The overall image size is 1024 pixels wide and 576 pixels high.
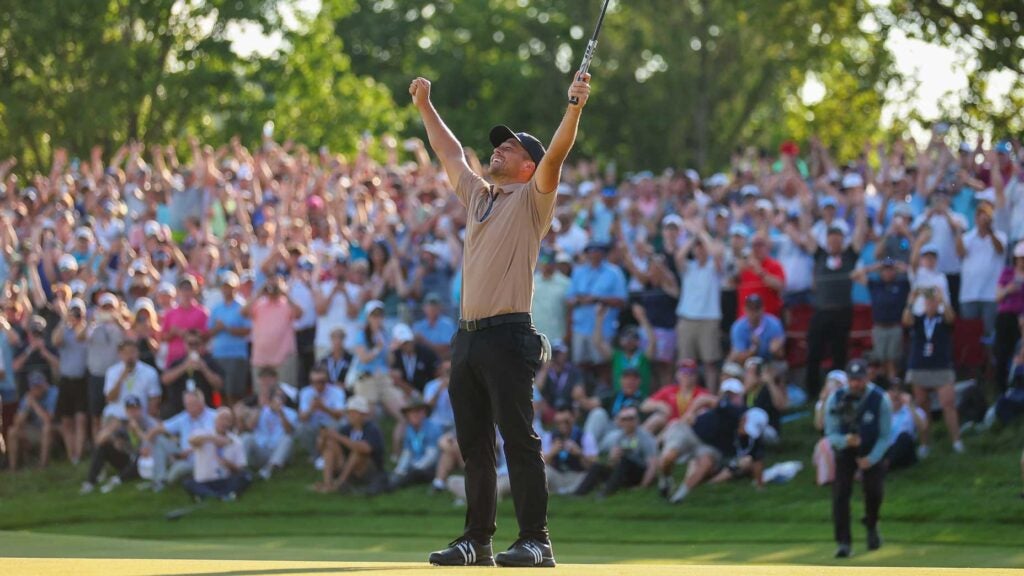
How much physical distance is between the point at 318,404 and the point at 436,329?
1.77 m

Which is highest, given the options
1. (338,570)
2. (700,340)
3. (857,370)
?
(700,340)

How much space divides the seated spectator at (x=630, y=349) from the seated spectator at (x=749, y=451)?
5.95ft

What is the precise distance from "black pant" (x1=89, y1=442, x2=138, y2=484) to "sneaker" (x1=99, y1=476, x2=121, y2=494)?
8 centimetres

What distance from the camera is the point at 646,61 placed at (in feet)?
176

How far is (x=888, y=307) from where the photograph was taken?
19.3 m

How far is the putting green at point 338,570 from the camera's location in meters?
8.64

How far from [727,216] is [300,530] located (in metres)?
6.42

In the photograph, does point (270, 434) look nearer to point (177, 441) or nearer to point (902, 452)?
point (177, 441)

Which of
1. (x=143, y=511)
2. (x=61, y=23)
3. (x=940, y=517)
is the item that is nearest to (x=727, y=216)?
(x=940, y=517)

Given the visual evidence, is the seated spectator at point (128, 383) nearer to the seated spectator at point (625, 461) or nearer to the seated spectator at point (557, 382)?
the seated spectator at point (557, 382)

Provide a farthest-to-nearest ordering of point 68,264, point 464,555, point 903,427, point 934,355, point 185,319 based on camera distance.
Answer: point 68,264 → point 185,319 → point 934,355 → point 903,427 → point 464,555

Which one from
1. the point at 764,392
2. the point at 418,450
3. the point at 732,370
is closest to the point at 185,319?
the point at 418,450

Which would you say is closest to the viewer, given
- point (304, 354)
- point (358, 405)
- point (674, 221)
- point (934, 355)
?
point (934, 355)

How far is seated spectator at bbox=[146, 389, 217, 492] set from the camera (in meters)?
20.4
